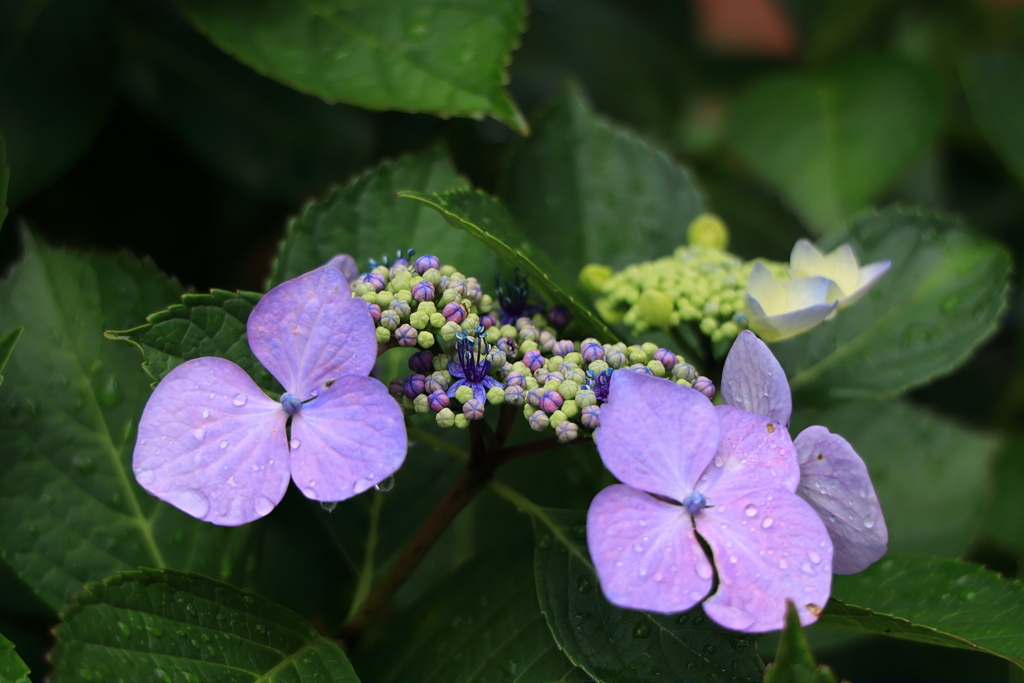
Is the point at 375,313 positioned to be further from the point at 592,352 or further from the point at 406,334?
the point at 592,352

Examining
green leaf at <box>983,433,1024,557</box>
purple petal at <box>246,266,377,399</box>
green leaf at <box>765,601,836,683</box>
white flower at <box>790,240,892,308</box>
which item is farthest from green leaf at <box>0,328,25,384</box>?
green leaf at <box>983,433,1024,557</box>

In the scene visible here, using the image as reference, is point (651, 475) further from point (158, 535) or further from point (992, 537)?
point (992, 537)

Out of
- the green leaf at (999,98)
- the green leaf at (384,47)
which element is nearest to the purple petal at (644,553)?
the green leaf at (384,47)

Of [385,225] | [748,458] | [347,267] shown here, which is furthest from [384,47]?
[748,458]

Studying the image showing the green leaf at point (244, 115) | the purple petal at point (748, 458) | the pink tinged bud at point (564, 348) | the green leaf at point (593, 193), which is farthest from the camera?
the green leaf at point (244, 115)

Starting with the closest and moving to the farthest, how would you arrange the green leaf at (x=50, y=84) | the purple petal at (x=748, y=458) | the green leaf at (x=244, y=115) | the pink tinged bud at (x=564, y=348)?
the purple petal at (x=748, y=458) < the pink tinged bud at (x=564, y=348) < the green leaf at (x=50, y=84) < the green leaf at (x=244, y=115)

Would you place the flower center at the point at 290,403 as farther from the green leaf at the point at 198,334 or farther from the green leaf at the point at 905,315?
the green leaf at the point at 905,315
